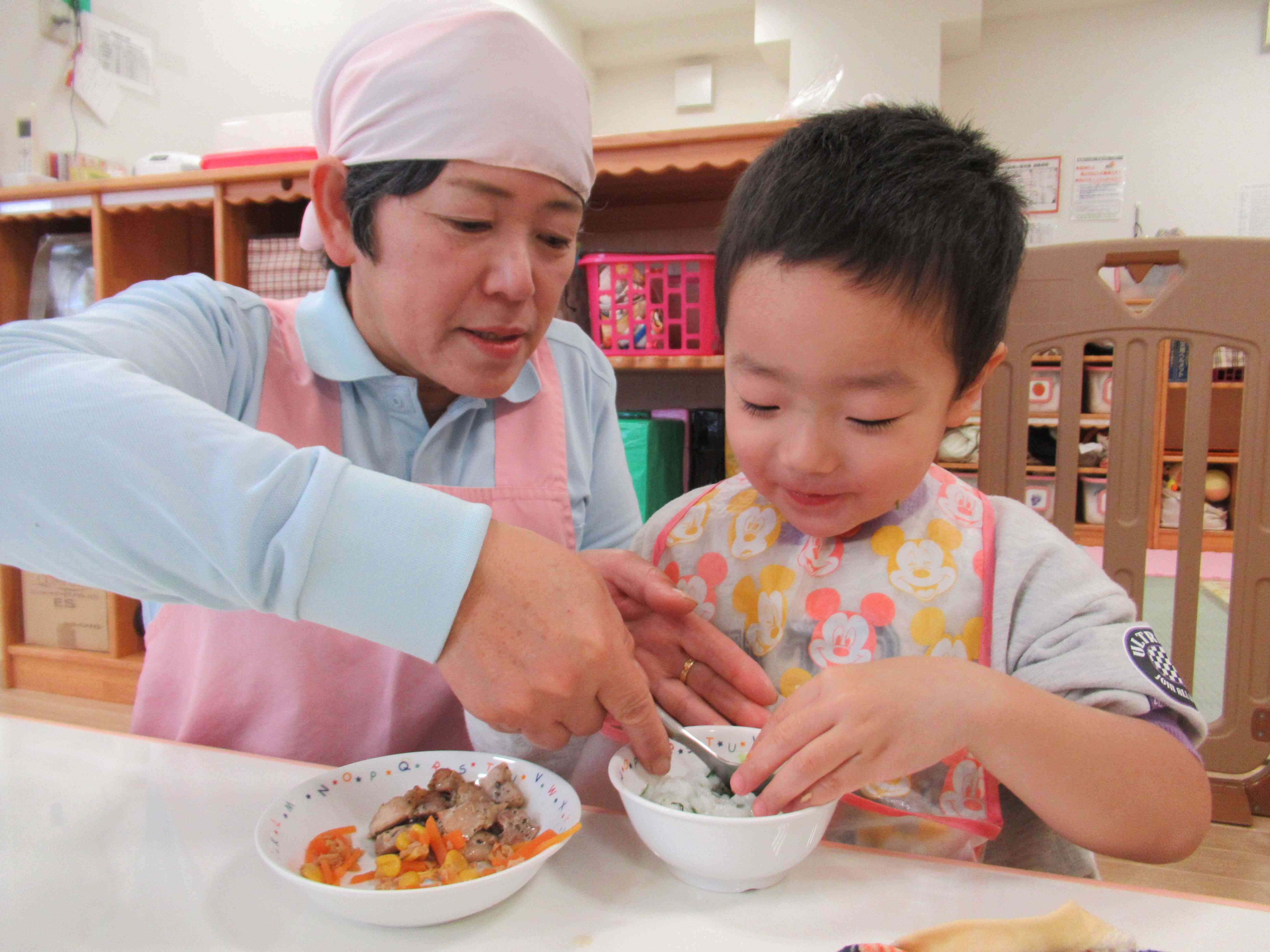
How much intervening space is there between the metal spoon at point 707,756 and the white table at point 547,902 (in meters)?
0.08

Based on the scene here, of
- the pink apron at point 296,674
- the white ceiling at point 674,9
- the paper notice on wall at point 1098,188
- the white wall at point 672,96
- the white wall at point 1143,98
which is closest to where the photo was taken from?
the pink apron at point 296,674

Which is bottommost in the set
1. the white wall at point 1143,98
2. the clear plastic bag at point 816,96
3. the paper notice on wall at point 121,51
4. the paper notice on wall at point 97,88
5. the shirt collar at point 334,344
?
the shirt collar at point 334,344

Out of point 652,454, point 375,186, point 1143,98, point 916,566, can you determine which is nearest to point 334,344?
point 375,186

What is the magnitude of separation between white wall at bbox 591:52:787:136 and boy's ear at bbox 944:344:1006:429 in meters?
5.36

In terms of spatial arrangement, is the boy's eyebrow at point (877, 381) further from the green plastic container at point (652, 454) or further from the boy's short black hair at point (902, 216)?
the green plastic container at point (652, 454)

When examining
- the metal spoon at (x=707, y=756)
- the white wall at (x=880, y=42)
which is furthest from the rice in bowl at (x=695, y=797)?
the white wall at (x=880, y=42)

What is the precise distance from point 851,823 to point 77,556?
2.25ft

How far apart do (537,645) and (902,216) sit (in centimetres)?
46

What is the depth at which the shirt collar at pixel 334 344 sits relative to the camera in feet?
3.02

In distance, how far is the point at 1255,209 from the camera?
16.2 ft

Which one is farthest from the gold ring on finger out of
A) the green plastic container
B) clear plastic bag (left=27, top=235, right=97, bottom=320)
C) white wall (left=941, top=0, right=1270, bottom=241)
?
white wall (left=941, top=0, right=1270, bottom=241)

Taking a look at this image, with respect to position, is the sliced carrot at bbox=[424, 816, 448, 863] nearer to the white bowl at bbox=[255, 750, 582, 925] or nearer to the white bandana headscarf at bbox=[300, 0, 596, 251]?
the white bowl at bbox=[255, 750, 582, 925]

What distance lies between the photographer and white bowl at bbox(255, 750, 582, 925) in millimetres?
451

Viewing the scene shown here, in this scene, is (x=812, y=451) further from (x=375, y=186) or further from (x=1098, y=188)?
(x=1098, y=188)
